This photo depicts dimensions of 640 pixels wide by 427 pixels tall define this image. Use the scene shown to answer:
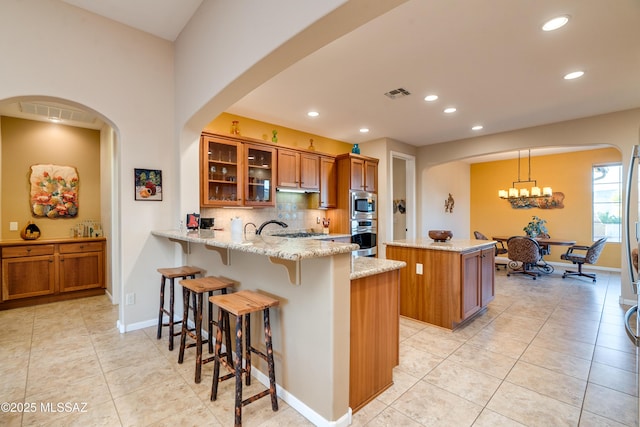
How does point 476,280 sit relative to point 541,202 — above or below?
below

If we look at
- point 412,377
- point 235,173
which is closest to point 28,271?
point 235,173

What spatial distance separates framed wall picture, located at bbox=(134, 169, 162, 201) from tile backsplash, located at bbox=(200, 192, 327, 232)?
850 millimetres

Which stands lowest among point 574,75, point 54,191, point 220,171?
point 54,191

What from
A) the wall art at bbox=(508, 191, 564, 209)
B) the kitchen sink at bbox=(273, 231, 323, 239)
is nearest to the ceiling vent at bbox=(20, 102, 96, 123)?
the kitchen sink at bbox=(273, 231, 323, 239)

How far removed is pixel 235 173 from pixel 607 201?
8001mm

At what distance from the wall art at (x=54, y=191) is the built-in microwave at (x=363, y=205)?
14.7ft

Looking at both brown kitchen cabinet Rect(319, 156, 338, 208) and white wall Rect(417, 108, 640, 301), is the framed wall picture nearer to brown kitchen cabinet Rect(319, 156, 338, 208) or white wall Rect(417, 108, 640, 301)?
brown kitchen cabinet Rect(319, 156, 338, 208)

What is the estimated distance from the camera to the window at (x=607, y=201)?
6.43m

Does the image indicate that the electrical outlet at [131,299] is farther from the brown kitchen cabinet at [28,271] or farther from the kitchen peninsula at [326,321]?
the brown kitchen cabinet at [28,271]

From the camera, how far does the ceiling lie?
226 cm

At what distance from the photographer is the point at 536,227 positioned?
6.91 m

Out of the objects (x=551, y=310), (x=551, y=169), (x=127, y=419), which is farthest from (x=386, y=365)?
(x=551, y=169)

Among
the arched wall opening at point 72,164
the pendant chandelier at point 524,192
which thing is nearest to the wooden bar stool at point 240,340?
the arched wall opening at point 72,164

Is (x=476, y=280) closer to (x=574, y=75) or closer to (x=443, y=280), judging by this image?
(x=443, y=280)
